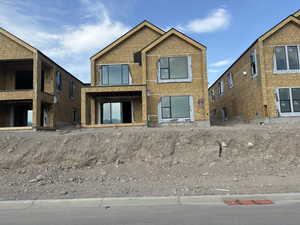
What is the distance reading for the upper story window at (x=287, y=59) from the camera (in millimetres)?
16188

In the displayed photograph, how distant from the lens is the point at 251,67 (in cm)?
1802

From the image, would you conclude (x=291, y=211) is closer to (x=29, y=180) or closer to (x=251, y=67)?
(x=29, y=180)

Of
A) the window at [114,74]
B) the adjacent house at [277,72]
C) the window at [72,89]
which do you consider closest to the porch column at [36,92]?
the window at [114,74]

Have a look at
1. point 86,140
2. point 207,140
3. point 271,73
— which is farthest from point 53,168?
point 271,73

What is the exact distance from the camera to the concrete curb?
5695mm

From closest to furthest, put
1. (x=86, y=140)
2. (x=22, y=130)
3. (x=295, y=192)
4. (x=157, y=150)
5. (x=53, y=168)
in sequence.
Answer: (x=295, y=192), (x=53, y=168), (x=157, y=150), (x=86, y=140), (x=22, y=130)

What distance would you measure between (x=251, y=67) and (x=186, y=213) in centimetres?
1626

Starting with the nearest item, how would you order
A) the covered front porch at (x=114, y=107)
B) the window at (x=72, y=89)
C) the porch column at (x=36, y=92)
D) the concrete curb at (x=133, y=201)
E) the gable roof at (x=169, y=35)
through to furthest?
the concrete curb at (x=133, y=201) → the porch column at (x=36, y=92) → the gable roof at (x=169, y=35) → the covered front porch at (x=114, y=107) → the window at (x=72, y=89)

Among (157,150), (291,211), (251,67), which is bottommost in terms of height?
(291,211)

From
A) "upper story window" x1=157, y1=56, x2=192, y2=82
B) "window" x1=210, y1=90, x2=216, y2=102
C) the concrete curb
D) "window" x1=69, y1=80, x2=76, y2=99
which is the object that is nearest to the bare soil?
the concrete curb

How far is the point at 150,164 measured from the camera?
31.1 ft

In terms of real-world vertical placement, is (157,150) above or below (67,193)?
above

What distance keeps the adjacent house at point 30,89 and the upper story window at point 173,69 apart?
30.6ft

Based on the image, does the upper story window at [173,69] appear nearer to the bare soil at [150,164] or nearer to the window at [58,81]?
the bare soil at [150,164]
